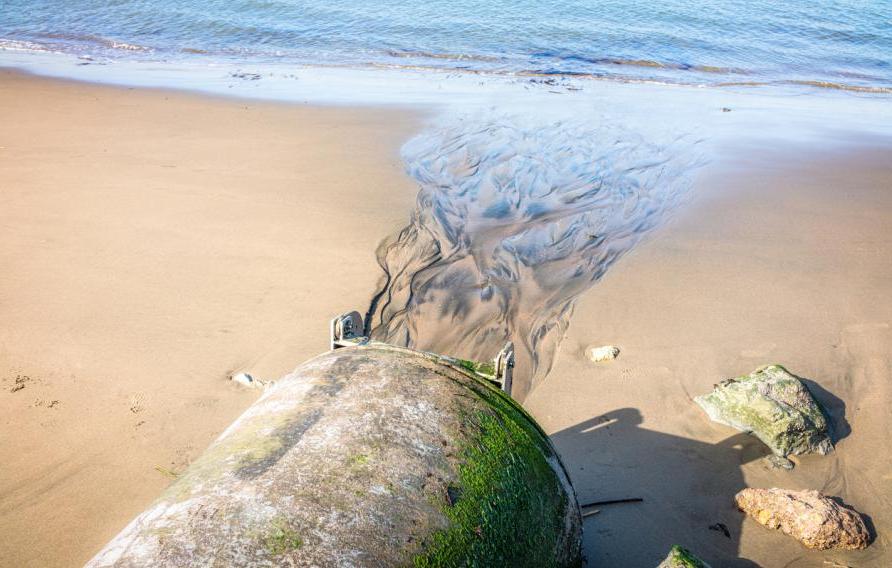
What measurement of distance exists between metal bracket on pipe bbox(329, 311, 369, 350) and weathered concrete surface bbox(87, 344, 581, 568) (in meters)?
0.29

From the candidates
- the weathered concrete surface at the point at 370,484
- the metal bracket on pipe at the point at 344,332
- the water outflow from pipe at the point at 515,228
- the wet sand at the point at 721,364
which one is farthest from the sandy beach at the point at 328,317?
the metal bracket on pipe at the point at 344,332

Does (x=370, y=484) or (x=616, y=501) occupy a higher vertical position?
(x=370, y=484)

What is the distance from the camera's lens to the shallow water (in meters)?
16.0

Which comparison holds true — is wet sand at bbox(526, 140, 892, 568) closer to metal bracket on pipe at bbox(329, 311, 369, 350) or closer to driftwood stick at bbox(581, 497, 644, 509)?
driftwood stick at bbox(581, 497, 644, 509)

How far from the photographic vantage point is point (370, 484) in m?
1.97

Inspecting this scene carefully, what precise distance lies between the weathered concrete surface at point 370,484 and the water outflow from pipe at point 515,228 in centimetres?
229

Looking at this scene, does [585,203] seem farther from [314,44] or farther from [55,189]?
[314,44]

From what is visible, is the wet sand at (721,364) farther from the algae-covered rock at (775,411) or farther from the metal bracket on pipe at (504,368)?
the metal bracket on pipe at (504,368)

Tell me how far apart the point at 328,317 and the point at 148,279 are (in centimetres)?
166

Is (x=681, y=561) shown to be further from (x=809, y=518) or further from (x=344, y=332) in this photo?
(x=344, y=332)

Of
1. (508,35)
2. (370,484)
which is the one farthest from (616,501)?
(508,35)

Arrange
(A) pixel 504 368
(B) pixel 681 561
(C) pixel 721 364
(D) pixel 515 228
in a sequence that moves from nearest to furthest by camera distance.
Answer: (B) pixel 681 561
(A) pixel 504 368
(C) pixel 721 364
(D) pixel 515 228

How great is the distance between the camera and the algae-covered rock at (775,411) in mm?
4070

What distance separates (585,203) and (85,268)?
5.17 meters
